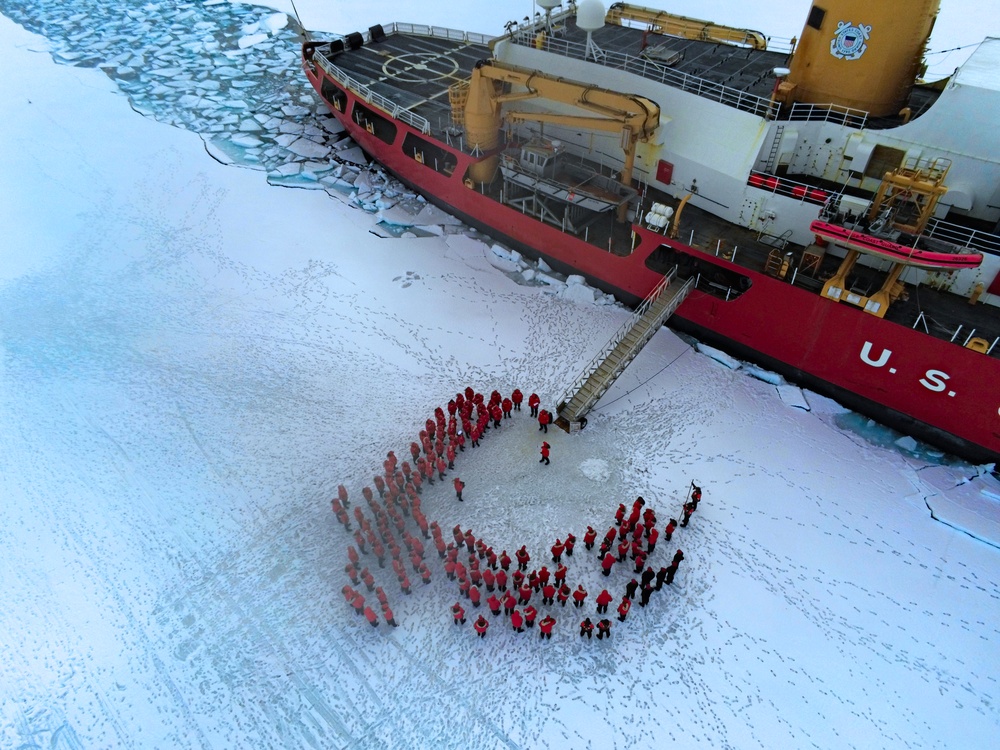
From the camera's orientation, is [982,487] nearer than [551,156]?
Yes

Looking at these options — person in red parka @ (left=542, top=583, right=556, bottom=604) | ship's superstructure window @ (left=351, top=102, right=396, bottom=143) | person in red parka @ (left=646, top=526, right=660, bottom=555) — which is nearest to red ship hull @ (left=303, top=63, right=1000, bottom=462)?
person in red parka @ (left=646, top=526, right=660, bottom=555)

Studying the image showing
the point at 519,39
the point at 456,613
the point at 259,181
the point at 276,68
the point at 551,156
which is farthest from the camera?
the point at 276,68

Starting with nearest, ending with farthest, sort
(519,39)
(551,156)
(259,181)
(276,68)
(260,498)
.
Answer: (260,498) < (551,156) < (519,39) < (259,181) < (276,68)

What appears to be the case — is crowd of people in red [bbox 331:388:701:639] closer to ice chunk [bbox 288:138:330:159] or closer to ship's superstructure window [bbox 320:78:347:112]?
ice chunk [bbox 288:138:330:159]

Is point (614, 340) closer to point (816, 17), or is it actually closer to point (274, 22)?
point (816, 17)

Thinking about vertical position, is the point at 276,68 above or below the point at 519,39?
below

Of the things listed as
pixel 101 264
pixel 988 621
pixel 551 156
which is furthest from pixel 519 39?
pixel 988 621

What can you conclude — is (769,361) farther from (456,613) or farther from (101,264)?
(101,264)

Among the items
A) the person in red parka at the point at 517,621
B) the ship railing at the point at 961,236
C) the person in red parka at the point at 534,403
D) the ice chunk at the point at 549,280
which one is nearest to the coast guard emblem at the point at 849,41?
the ship railing at the point at 961,236

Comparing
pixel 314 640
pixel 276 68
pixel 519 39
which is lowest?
pixel 314 640
